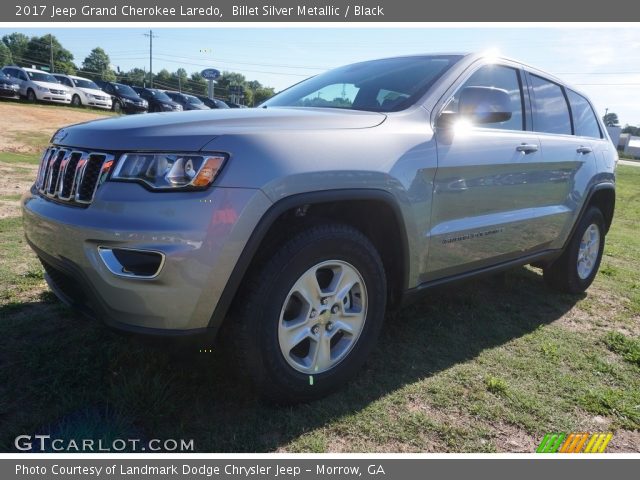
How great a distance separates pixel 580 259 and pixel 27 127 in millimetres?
15555

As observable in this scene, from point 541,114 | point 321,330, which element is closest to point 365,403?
point 321,330

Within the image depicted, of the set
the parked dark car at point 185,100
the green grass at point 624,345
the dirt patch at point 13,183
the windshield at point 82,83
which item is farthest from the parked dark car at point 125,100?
the green grass at point 624,345

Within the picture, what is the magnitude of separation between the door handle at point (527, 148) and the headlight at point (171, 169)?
2246 mm

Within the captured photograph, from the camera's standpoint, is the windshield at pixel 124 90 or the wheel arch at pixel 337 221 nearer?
the wheel arch at pixel 337 221

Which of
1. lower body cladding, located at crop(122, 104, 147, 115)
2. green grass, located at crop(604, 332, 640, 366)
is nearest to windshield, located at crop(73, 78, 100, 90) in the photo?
lower body cladding, located at crop(122, 104, 147, 115)

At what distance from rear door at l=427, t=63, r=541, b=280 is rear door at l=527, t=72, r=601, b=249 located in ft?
0.42

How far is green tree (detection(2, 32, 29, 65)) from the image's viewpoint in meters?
86.2

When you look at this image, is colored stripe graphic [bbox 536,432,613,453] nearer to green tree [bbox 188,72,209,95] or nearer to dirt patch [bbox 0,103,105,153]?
dirt patch [bbox 0,103,105,153]

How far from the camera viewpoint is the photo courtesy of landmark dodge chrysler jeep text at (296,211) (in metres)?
1.98

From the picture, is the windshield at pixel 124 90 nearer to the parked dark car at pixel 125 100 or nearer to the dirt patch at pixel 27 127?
the parked dark car at pixel 125 100
